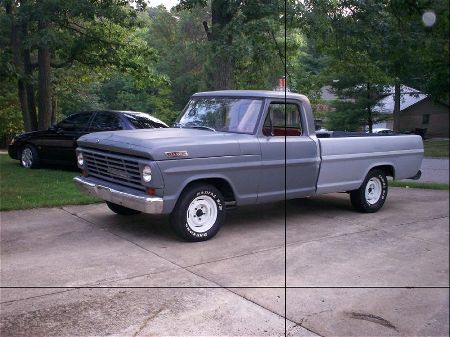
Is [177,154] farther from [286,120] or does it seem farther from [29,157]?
[29,157]

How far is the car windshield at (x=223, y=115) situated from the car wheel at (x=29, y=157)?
6341 millimetres

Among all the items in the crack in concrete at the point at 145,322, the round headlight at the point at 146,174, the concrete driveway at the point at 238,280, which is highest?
the round headlight at the point at 146,174

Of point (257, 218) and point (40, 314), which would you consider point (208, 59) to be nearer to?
point (40, 314)

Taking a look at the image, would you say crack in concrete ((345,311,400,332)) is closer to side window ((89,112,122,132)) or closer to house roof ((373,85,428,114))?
house roof ((373,85,428,114))

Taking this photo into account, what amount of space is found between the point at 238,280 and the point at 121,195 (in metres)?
1.58

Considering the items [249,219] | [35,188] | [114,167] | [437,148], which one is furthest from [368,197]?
[35,188]

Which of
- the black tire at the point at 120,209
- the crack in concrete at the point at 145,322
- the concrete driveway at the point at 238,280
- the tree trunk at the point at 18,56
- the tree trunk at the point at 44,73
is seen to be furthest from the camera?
the black tire at the point at 120,209

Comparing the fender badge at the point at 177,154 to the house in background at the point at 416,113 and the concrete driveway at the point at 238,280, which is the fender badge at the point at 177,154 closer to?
the concrete driveway at the point at 238,280

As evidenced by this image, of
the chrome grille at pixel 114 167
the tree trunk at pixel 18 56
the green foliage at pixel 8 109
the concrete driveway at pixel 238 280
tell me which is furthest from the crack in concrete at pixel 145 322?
the green foliage at pixel 8 109

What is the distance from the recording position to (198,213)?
4.87 metres

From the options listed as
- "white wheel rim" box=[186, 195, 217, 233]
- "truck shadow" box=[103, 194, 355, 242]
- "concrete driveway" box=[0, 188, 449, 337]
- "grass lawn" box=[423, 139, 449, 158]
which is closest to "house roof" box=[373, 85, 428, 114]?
"grass lawn" box=[423, 139, 449, 158]

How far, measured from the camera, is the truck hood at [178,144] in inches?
167

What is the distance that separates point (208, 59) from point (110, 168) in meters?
3.09

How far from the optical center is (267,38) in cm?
227
